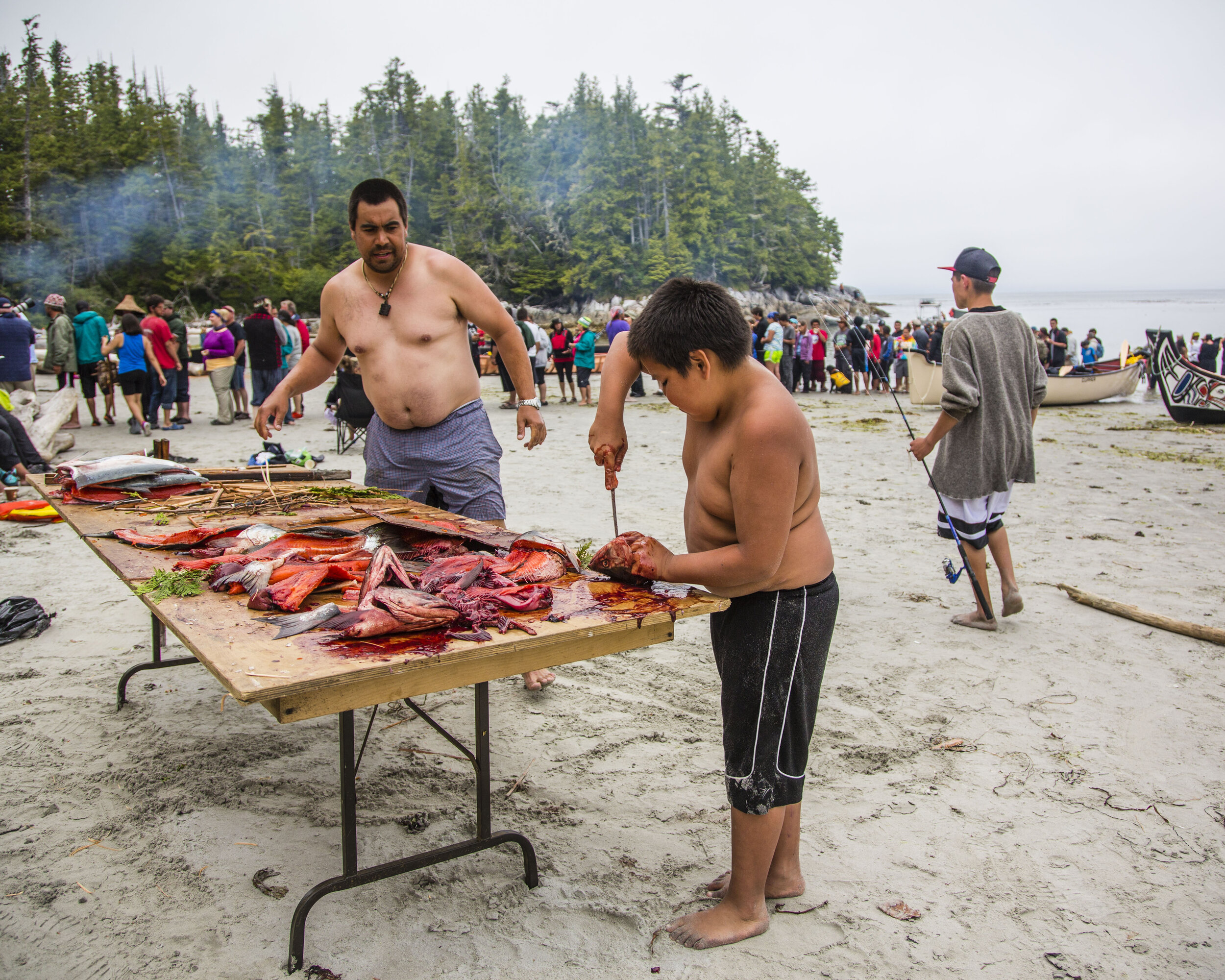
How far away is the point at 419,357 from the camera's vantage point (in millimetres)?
3439

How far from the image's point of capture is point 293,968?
2031mm

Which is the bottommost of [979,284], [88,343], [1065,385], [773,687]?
[773,687]

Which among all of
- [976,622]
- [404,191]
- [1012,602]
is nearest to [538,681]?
[976,622]

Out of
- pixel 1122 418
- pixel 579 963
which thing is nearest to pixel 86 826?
pixel 579 963

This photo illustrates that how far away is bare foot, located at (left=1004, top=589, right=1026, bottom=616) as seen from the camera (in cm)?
446

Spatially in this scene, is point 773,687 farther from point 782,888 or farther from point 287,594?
point 287,594

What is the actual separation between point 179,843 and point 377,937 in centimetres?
88

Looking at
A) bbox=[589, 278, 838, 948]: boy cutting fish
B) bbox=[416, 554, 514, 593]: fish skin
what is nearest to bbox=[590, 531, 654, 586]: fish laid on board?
bbox=[589, 278, 838, 948]: boy cutting fish

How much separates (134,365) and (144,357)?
181mm

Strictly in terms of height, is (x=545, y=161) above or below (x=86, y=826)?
above

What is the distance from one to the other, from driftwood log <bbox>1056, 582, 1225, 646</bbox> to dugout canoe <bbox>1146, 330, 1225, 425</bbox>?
1241cm

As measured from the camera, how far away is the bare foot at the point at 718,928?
2109mm

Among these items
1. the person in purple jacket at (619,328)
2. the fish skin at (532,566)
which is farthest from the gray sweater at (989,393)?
the person in purple jacket at (619,328)

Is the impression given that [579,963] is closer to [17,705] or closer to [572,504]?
[17,705]
